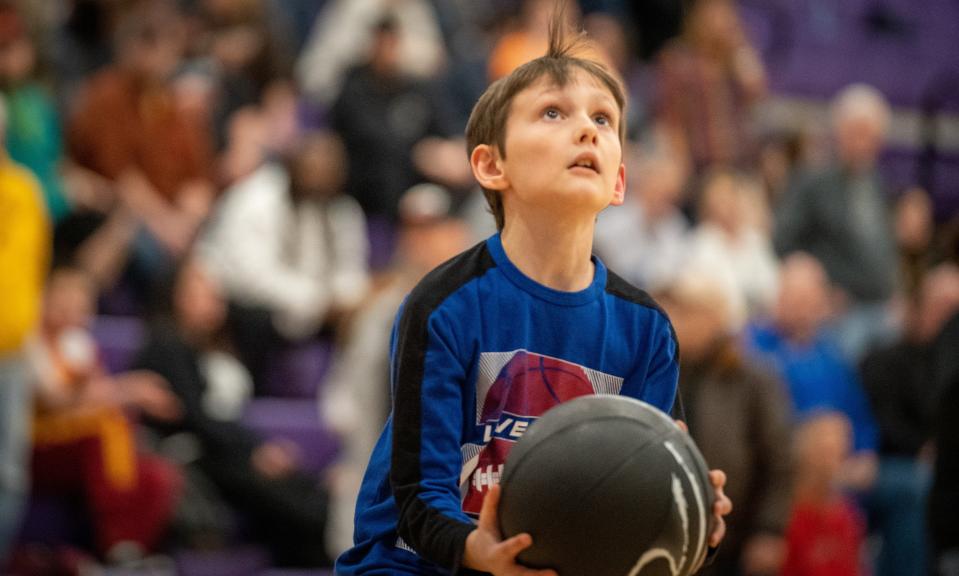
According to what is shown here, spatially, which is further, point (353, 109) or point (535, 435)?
point (353, 109)

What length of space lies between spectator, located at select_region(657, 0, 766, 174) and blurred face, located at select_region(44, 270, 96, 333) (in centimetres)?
599

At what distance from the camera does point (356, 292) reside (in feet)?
33.0

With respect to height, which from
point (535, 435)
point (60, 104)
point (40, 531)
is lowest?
point (40, 531)

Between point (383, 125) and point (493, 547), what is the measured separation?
8.32 meters

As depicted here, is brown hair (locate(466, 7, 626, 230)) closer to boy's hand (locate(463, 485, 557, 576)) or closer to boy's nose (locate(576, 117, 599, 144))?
boy's nose (locate(576, 117, 599, 144))

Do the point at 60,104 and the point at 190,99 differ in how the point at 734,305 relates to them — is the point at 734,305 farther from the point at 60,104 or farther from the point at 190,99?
the point at 60,104

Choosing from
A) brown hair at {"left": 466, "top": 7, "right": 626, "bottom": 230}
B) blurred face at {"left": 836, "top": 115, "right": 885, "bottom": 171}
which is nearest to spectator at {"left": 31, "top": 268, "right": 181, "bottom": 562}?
brown hair at {"left": 466, "top": 7, "right": 626, "bottom": 230}

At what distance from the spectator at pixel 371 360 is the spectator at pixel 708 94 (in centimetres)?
402

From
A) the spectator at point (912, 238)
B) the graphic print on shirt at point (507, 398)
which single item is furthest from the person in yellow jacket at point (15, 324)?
the spectator at point (912, 238)

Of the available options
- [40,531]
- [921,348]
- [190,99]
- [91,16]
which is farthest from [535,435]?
[91,16]

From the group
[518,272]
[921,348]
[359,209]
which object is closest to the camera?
[518,272]

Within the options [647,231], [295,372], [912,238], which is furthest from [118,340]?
[912,238]

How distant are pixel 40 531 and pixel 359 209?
3738 mm

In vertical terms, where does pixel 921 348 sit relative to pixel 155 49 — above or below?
below
